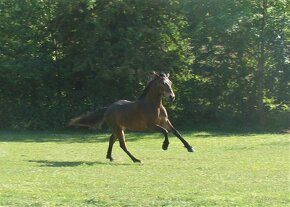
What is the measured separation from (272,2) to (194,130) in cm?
759

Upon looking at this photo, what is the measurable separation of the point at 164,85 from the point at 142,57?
47.1 ft

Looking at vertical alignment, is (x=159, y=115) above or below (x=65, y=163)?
above

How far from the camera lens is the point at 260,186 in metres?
11.4

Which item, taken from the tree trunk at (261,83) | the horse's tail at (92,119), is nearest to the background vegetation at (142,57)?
the tree trunk at (261,83)

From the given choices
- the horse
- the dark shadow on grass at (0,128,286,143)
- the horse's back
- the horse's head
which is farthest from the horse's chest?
the dark shadow on grass at (0,128,286,143)

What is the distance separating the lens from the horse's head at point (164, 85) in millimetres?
16562

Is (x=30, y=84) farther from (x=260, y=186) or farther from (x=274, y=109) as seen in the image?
(x=260, y=186)

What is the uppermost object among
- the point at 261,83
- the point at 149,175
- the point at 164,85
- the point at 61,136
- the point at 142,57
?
the point at 142,57

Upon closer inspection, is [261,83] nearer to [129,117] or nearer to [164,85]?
[129,117]

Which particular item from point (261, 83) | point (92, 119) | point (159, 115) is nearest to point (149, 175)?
point (159, 115)

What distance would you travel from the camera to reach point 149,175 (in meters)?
13.5

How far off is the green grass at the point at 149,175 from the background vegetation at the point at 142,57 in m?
8.74

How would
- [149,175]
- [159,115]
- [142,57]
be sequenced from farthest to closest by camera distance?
[142,57] → [159,115] → [149,175]

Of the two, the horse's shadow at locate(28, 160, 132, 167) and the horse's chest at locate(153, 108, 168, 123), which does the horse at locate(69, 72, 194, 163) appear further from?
the horse's shadow at locate(28, 160, 132, 167)
